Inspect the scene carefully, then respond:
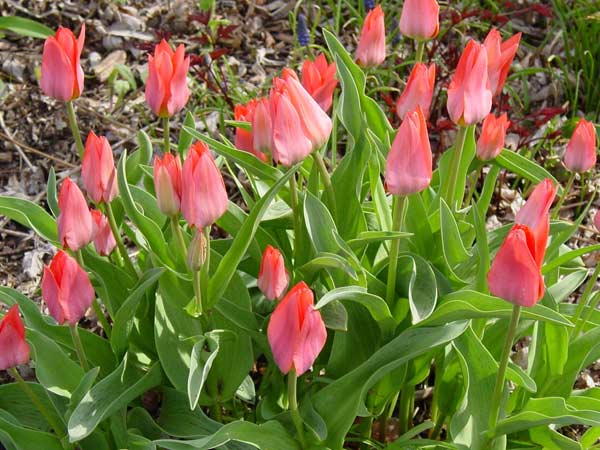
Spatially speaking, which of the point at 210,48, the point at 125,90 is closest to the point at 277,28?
the point at 210,48

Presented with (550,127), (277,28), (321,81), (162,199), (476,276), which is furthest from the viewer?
(277,28)

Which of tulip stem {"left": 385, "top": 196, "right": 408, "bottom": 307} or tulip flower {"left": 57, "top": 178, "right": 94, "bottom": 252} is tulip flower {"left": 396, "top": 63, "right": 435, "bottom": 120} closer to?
tulip stem {"left": 385, "top": 196, "right": 408, "bottom": 307}

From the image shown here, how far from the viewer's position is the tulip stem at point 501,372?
1.37 meters

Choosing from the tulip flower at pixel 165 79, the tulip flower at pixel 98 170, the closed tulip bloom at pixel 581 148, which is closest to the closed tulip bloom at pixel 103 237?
the tulip flower at pixel 98 170

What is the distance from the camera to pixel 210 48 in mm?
3561

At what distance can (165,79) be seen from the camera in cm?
177

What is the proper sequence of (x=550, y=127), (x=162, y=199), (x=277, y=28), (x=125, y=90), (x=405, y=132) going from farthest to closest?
(x=277, y=28) < (x=125, y=90) < (x=550, y=127) < (x=162, y=199) < (x=405, y=132)

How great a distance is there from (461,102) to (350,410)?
63 cm

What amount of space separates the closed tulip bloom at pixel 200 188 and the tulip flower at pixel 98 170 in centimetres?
24

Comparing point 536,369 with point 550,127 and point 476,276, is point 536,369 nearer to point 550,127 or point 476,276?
point 476,276

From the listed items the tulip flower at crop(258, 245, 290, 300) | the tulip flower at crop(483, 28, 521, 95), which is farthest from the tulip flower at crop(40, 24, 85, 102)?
the tulip flower at crop(483, 28, 521, 95)

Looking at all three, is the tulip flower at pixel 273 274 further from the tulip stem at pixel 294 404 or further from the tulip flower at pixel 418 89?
the tulip flower at pixel 418 89

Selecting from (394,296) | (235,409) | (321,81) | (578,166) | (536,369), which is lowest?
(235,409)

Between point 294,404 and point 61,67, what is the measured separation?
2.76 feet
